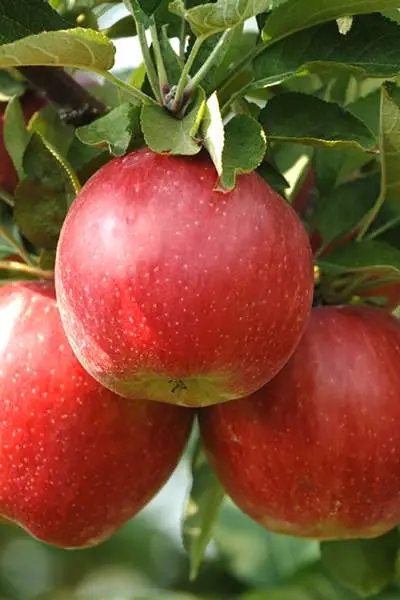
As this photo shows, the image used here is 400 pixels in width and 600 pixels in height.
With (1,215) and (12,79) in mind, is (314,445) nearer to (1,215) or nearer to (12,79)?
(1,215)

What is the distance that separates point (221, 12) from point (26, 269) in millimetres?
443

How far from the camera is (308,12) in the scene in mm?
963

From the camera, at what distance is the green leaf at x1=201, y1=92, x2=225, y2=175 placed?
85cm

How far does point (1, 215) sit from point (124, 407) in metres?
0.32

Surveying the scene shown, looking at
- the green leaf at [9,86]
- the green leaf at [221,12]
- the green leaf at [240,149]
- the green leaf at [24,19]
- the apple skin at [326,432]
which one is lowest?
the apple skin at [326,432]

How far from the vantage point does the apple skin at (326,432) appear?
3.52 feet

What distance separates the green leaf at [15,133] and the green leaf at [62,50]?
11.7 inches

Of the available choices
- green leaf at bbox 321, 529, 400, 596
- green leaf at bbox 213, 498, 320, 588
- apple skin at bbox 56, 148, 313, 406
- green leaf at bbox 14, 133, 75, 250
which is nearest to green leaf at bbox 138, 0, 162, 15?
apple skin at bbox 56, 148, 313, 406

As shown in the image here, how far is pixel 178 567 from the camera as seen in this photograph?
2469 mm

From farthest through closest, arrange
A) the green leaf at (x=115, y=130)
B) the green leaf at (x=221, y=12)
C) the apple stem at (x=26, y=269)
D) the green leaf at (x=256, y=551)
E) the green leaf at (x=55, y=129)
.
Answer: the green leaf at (x=256, y=551) < the green leaf at (x=55, y=129) < the apple stem at (x=26, y=269) < the green leaf at (x=115, y=130) < the green leaf at (x=221, y=12)

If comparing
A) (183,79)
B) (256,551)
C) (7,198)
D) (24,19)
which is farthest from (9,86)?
(256,551)

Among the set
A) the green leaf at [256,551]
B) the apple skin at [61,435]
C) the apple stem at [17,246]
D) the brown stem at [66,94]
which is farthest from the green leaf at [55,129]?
the green leaf at [256,551]

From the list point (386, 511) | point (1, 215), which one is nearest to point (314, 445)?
point (386, 511)

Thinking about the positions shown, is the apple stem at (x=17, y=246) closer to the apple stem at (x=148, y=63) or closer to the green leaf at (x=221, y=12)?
the apple stem at (x=148, y=63)
